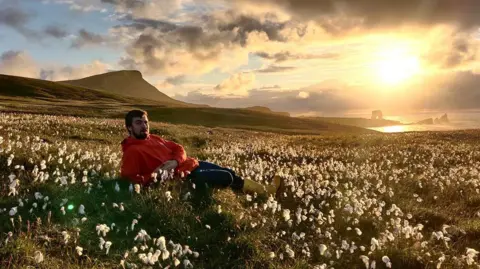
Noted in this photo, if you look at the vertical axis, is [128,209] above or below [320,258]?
above

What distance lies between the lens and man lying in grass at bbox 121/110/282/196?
8.97 metres

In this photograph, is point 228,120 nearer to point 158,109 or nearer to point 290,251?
point 158,109

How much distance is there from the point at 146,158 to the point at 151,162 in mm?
142

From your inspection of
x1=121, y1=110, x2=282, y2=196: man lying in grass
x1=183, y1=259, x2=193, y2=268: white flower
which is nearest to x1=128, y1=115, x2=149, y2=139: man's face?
x1=121, y1=110, x2=282, y2=196: man lying in grass

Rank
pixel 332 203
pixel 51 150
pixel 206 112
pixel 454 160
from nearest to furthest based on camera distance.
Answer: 1. pixel 332 203
2. pixel 51 150
3. pixel 454 160
4. pixel 206 112

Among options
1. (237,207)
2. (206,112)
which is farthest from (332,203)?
(206,112)

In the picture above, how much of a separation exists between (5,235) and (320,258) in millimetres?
4947

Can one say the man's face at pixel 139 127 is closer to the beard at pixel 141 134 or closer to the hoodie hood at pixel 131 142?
the beard at pixel 141 134

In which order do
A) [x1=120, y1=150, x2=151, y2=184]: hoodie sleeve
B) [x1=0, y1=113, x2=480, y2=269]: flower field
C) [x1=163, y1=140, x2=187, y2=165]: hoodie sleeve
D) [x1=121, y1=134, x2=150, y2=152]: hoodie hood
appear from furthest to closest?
[x1=163, y1=140, x2=187, y2=165]: hoodie sleeve
[x1=121, y1=134, x2=150, y2=152]: hoodie hood
[x1=120, y1=150, x2=151, y2=184]: hoodie sleeve
[x1=0, y1=113, x2=480, y2=269]: flower field

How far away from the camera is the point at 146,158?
9070 mm

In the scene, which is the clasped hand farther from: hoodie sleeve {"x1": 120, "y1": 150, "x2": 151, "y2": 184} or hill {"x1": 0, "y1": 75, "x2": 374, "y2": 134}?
hill {"x1": 0, "y1": 75, "x2": 374, "y2": 134}

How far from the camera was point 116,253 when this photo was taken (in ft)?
21.0

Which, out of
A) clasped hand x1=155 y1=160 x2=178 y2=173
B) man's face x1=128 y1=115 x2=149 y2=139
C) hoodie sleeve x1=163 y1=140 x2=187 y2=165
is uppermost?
man's face x1=128 y1=115 x2=149 y2=139

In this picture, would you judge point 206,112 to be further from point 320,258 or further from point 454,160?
point 320,258
